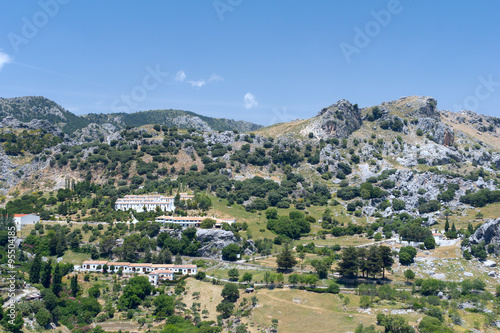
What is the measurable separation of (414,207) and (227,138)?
247ft

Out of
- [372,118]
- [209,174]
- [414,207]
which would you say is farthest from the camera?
[372,118]

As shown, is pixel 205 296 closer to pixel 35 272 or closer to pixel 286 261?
pixel 286 261

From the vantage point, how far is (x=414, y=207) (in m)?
124

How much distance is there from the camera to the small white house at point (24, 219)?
95.4 meters

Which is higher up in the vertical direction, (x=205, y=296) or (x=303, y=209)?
(x=303, y=209)

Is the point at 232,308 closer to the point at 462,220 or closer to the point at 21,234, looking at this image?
the point at 21,234

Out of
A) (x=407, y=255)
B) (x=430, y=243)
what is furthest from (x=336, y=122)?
(x=407, y=255)

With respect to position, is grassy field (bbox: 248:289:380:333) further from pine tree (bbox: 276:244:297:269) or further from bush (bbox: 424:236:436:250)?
bush (bbox: 424:236:436:250)

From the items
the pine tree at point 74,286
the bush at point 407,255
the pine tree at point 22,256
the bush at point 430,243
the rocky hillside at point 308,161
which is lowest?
the pine tree at point 74,286

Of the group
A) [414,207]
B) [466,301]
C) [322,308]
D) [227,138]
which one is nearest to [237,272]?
[322,308]

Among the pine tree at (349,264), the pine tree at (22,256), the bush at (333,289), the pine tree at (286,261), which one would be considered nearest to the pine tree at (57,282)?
the pine tree at (22,256)

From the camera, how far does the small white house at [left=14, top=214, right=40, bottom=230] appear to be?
95.4 meters

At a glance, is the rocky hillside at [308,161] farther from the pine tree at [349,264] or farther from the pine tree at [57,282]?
the pine tree at [57,282]

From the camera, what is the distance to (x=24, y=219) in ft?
318
